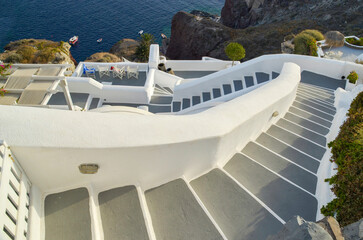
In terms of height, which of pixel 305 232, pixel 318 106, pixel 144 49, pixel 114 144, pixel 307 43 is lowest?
pixel 144 49

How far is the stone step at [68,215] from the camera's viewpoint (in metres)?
3.43

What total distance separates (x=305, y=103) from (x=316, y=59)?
10.8 feet

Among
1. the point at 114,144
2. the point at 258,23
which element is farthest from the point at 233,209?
the point at 258,23

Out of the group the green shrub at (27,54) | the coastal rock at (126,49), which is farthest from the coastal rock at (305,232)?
the coastal rock at (126,49)

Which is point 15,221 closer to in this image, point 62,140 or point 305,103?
point 62,140

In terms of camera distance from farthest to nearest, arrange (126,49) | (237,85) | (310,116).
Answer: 1. (126,49)
2. (237,85)
3. (310,116)

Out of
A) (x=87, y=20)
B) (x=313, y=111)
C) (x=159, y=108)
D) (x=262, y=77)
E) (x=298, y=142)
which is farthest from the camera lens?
(x=87, y=20)

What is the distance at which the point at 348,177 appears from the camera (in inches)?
178

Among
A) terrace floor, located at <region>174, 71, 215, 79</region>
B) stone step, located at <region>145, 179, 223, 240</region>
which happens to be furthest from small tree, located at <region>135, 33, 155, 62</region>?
stone step, located at <region>145, 179, 223, 240</region>

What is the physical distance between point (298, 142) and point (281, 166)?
1351mm

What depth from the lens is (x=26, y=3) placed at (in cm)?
5416

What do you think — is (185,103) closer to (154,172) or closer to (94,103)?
(94,103)

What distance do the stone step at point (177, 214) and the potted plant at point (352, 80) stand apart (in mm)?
9382

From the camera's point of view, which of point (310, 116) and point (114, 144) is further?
point (310, 116)
